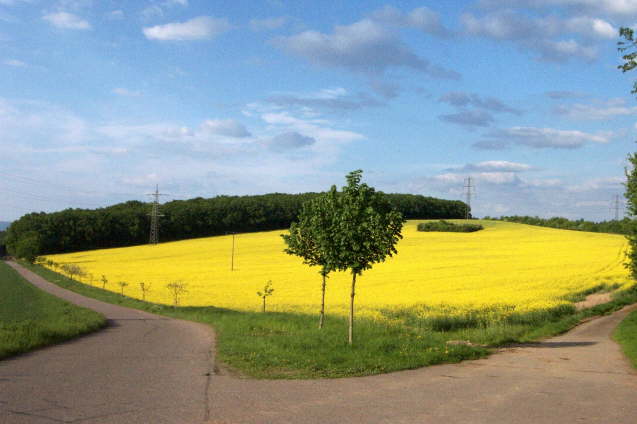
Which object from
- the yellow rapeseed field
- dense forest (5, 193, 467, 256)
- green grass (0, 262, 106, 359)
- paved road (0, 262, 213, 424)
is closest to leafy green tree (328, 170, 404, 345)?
paved road (0, 262, 213, 424)

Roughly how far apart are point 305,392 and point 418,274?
31.4 metres

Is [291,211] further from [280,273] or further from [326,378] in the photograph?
[326,378]

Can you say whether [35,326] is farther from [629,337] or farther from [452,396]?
[629,337]

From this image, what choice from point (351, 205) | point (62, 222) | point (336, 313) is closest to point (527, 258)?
point (336, 313)

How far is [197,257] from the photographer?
64938 millimetres

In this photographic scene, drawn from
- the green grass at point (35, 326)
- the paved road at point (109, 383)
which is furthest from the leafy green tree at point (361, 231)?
the green grass at point (35, 326)

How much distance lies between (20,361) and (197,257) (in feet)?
178

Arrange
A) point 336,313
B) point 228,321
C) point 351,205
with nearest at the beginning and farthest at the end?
point 351,205
point 228,321
point 336,313

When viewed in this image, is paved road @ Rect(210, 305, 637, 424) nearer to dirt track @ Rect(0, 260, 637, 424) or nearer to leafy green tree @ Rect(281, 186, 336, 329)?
dirt track @ Rect(0, 260, 637, 424)

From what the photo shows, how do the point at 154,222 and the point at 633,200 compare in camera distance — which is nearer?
the point at 633,200

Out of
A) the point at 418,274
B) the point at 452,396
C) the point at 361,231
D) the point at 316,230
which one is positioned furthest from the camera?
the point at 418,274

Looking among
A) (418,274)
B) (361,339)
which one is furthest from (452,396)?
(418,274)

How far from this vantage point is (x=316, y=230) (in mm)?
15297

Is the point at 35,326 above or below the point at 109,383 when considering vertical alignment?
below
